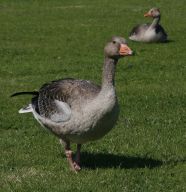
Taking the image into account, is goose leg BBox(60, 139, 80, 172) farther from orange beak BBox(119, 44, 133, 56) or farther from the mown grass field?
orange beak BBox(119, 44, 133, 56)

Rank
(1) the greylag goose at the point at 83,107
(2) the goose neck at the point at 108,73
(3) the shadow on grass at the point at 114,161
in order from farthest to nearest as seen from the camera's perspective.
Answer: (3) the shadow on grass at the point at 114,161, (2) the goose neck at the point at 108,73, (1) the greylag goose at the point at 83,107

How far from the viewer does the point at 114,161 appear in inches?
365

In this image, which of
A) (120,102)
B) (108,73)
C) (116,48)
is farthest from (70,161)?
(120,102)

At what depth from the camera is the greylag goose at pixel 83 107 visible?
8188 mm

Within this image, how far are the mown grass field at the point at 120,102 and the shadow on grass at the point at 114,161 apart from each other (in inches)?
0.5

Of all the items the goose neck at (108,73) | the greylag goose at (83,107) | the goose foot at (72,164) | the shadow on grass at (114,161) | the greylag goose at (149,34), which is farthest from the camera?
the greylag goose at (149,34)

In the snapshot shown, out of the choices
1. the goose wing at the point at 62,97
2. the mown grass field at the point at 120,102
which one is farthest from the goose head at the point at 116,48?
the mown grass field at the point at 120,102

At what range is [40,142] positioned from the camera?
33.7 ft

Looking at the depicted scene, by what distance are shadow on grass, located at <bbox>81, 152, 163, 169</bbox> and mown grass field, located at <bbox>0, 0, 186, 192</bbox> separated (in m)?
0.01

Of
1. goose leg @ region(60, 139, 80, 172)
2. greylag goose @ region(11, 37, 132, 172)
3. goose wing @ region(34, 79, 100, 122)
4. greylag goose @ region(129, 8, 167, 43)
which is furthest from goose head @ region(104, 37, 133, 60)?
greylag goose @ region(129, 8, 167, 43)

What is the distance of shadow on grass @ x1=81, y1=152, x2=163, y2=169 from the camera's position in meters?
8.99

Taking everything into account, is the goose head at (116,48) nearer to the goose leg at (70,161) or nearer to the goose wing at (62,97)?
the goose wing at (62,97)

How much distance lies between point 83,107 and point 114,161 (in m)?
1.31

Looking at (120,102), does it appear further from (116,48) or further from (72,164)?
(116,48)
